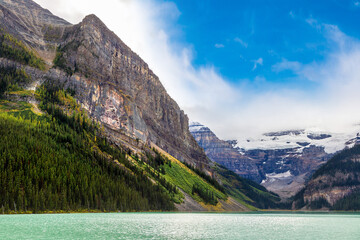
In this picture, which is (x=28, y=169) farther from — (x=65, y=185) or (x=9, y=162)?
(x=65, y=185)

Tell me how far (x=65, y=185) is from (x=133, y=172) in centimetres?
6414

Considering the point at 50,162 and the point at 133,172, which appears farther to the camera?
the point at 133,172

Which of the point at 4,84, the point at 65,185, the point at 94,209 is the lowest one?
the point at 94,209

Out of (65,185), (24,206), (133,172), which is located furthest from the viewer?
(133,172)

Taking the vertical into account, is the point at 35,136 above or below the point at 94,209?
above

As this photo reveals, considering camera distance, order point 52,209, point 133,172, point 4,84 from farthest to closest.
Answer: point 4,84
point 133,172
point 52,209

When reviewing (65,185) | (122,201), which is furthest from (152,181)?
(65,185)

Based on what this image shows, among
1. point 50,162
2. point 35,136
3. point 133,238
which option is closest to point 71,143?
point 35,136

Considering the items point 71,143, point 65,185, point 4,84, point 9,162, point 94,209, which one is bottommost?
point 94,209

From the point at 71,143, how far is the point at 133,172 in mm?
41389

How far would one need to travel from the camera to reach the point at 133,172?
186000 millimetres

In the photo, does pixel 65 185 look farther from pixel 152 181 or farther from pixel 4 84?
pixel 4 84

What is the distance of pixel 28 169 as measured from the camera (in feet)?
389

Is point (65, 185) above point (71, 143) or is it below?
below
